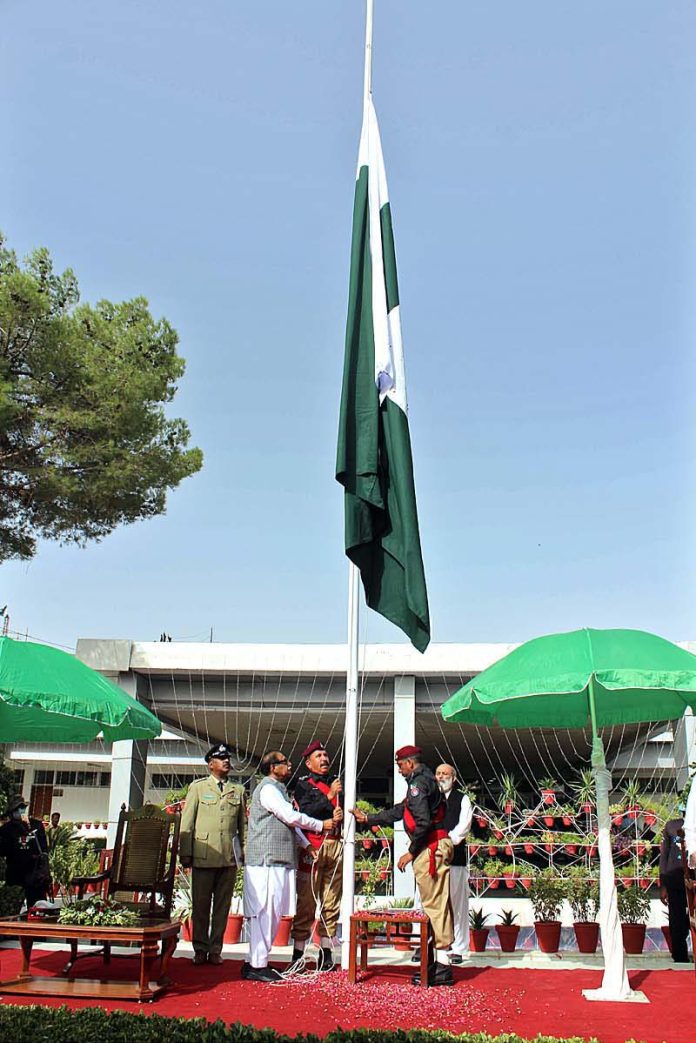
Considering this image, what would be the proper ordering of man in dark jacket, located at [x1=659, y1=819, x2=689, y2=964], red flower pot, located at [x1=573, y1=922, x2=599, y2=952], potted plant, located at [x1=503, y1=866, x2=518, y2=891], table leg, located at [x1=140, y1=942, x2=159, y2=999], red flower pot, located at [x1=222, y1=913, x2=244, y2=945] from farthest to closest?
potted plant, located at [x1=503, y1=866, x2=518, y2=891] < red flower pot, located at [x1=222, y1=913, x2=244, y2=945] < red flower pot, located at [x1=573, y1=922, x2=599, y2=952] < man in dark jacket, located at [x1=659, y1=819, x2=689, y2=964] < table leg, located at [x1=140, y1=942, x2=159, y2=999]

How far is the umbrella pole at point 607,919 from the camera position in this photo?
5840mm

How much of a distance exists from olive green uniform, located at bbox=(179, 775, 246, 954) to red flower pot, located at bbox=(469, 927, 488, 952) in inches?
104

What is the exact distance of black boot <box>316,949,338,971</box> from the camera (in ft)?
21.3

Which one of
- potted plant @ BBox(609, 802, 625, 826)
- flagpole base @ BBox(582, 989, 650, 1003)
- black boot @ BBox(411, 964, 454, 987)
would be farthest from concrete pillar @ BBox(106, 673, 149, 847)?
flagpole base @ BBox(582, 989, 650, 1003)

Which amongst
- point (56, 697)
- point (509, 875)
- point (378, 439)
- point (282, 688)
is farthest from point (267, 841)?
point (282, 688)

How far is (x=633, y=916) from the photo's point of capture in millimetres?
8641

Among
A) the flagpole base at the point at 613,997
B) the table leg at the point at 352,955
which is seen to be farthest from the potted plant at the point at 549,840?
the table leg at the point at 352,955

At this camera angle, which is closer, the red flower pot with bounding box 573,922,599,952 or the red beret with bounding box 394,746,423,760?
the red beret with bounding box 394,746,423,760

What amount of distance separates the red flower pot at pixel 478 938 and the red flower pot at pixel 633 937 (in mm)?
1244

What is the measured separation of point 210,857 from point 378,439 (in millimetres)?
3444

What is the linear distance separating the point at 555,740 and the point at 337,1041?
1914cm

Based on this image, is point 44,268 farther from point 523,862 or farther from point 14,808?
point 523,862

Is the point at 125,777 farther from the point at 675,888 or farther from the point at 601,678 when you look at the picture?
the point at 601,678

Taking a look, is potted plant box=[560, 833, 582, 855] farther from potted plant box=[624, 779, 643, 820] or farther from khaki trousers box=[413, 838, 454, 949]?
khaki trousers box=[413, 838, 454, 949]
